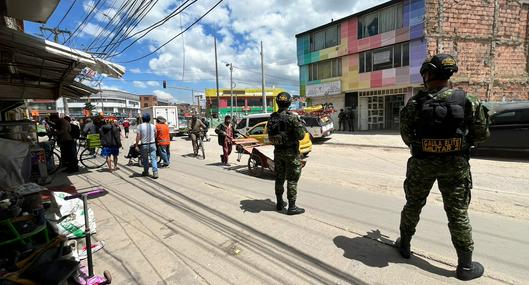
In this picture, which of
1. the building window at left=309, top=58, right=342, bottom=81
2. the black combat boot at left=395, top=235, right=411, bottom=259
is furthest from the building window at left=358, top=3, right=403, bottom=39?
the black combat boot at left=395, top=235, right=411, bottom=259

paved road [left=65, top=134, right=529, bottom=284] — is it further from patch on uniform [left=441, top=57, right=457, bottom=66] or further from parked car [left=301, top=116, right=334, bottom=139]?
parked car [left=301, top=116, right=334, bottom=139]

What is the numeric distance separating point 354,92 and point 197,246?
72.6ft

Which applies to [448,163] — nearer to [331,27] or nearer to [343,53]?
[343,53]

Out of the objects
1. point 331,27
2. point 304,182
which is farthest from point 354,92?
point 304,182

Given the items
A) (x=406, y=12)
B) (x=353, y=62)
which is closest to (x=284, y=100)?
(x=406, y=12)

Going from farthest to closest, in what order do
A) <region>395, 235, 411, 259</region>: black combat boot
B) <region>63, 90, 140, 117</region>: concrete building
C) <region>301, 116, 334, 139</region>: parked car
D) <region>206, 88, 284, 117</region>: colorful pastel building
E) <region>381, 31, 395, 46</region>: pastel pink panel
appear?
<region>63, 90, 140, 117</region>: concrete building, <region>206, 88, 284, 117</region>: colorful pastel building, <region>381, 31, 395, 46</region>: pastel pink panel, <region>301, 116, 334, 139</region>: parked car, <region>395, 235, 411, 259</region>: black combat boot

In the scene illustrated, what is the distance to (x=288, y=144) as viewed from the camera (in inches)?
191

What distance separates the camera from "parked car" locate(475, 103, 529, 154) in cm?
916

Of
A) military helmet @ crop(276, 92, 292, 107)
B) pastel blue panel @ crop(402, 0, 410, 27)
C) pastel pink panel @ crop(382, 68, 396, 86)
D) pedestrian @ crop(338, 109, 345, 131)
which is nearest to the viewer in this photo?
military helmet @ crop(276, 92, 292, 107)

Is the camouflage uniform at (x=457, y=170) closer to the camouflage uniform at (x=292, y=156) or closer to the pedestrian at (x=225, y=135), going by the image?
the camouflage uniform at (x=292, y=156)

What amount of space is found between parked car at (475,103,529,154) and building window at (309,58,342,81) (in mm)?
15312

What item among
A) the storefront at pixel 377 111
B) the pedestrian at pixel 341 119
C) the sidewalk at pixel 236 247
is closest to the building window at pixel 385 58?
the storefront at pixel 377 111

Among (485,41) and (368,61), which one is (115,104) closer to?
(368,61)

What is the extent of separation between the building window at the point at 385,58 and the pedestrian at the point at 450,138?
19.1 meters
